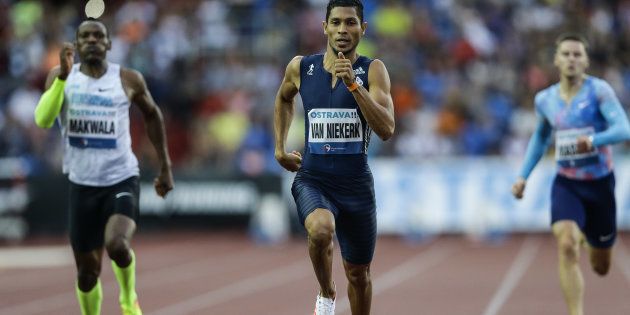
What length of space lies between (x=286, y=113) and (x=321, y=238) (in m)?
1.06

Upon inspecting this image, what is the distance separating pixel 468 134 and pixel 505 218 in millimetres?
1583

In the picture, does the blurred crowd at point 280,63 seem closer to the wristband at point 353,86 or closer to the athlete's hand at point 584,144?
the athlete's hand at point 584,144

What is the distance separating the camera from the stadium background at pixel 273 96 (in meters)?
18.2

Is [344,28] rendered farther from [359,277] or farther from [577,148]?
[577,148]

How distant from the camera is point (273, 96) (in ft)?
65.9

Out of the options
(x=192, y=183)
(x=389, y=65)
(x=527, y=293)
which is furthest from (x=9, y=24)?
(x=527, y=293)

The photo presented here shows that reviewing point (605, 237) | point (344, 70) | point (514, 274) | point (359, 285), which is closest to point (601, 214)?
point (605, 237)

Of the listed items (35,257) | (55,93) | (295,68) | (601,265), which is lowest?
(35,257)

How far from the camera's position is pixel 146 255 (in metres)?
16.5

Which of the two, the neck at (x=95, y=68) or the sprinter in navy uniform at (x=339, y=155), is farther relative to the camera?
the neck at (x=95, y=68)

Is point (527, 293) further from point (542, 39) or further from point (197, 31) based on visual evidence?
point (197, 31)

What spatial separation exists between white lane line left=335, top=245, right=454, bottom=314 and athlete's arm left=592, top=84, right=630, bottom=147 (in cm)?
291

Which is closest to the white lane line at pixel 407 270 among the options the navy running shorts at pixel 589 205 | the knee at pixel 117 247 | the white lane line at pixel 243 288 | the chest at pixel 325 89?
the white lane line at pixel 243 288

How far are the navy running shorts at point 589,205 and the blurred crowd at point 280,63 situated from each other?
30.8ft
